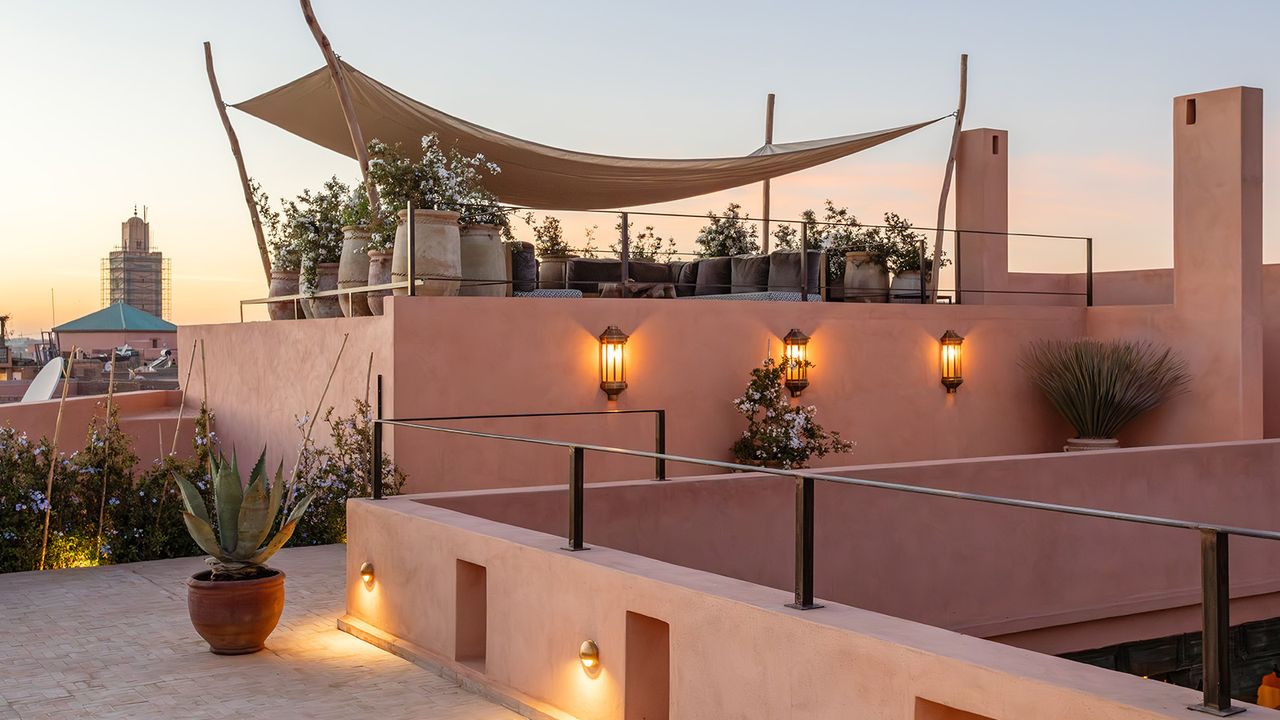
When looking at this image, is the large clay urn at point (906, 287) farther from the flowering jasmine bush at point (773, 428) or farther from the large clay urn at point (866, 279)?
the flowering jasmine bush at point (773, 428)

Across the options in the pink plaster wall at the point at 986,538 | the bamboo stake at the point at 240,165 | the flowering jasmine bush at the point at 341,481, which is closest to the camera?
the pink plaster wall at the point at 986,538

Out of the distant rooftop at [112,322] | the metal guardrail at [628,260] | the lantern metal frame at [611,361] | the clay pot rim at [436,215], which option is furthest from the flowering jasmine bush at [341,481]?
the distant rooftop at [112,322]

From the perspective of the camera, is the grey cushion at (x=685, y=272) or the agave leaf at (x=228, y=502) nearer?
the agave leaf at (x=228, y=502)

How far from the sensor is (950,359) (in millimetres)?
11836

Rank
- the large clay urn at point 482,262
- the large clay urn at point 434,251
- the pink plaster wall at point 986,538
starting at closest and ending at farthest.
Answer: the pink plaster wall at point 986,538, the large clay urn at point 434,251, the large clay urn at point 482,262

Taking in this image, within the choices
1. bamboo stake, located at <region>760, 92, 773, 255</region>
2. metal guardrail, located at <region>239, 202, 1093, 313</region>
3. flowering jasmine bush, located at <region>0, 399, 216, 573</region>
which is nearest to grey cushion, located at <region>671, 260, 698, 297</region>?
metal guardrail, located at <region>239, 202, 1093, 313</region>

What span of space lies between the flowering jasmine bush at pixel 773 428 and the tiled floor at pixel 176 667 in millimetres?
4196

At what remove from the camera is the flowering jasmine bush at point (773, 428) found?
34.0ft

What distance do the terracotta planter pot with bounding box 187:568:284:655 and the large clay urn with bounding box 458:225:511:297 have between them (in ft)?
14.1

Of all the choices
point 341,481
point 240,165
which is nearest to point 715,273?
point 341,481

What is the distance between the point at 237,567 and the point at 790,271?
7274 millimetres

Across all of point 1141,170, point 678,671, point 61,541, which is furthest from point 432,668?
point 1141,170

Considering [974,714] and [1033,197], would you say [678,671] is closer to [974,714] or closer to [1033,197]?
[974,714]

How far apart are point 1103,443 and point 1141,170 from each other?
21.9 feet
